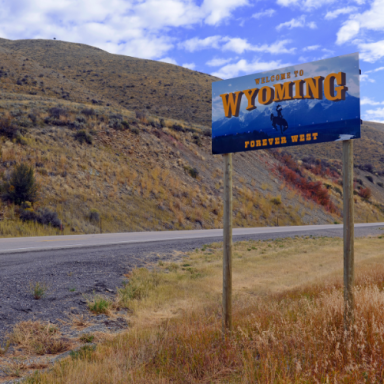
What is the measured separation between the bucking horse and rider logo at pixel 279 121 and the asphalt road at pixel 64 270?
4754 millimetres

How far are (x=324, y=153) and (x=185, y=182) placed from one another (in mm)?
47484

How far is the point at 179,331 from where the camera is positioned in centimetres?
478

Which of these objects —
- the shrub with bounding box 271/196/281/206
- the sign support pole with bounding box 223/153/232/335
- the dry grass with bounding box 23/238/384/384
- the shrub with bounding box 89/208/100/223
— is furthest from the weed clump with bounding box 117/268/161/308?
the shrub with bounding box 271/196/281/206

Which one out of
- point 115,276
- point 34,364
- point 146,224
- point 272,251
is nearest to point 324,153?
point 146,224

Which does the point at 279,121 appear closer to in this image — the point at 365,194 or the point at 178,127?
the point at 178,127

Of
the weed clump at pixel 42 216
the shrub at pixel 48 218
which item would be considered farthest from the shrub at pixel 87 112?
the shrub at pixel 48 218

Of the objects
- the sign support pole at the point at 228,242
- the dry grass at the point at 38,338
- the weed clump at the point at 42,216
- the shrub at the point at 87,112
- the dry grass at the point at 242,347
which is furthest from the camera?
the shrub at the point at 87,112

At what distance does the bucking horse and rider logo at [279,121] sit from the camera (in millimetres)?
4531

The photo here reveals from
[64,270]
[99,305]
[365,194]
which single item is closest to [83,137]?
[64,270]

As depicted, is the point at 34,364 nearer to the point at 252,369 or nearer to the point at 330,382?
the point at 252,369

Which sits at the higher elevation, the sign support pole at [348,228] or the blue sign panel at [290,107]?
the blue sign panel at [290,107]

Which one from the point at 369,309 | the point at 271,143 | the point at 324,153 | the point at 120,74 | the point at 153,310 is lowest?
the point at 153,310

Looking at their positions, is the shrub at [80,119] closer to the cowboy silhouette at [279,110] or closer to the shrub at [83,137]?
the shrub at [83,137]

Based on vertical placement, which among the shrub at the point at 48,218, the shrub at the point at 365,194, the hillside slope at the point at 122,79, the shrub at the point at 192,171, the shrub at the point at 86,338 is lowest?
the shrub at the point at 86,338
